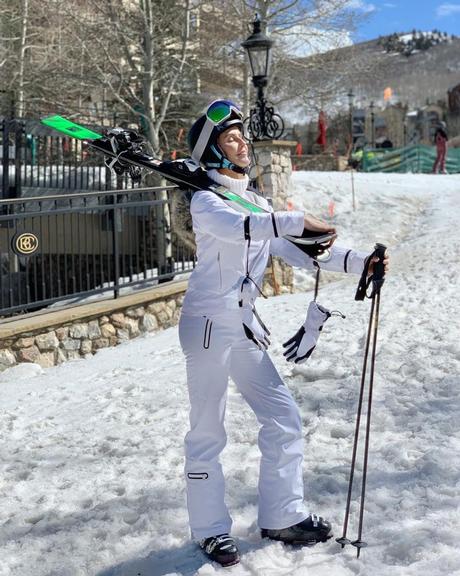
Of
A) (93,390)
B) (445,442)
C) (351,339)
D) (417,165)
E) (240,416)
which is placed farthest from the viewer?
(417,165)

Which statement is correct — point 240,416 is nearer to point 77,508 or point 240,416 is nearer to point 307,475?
point 307,475

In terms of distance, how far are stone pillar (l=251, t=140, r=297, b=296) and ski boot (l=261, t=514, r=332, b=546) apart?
23.9 feet

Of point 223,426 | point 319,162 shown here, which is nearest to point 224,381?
point 223,426

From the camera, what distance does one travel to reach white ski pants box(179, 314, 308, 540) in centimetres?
297

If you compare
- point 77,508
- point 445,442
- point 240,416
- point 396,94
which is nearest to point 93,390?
point 240,416

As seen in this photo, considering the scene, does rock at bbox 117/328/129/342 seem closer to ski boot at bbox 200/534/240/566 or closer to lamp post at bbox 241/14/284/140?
lamp post at bbox 241/14/284/140

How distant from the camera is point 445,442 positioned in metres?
4.16

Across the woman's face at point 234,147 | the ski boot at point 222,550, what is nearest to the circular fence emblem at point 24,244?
the woman's face at point 234,147

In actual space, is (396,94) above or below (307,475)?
above

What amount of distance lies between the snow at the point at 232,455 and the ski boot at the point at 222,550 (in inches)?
1.8

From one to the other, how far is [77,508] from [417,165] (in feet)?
84.6

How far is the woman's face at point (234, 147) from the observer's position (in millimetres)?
3008

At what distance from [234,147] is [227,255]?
46 centimetres

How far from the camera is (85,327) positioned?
7.61 m
